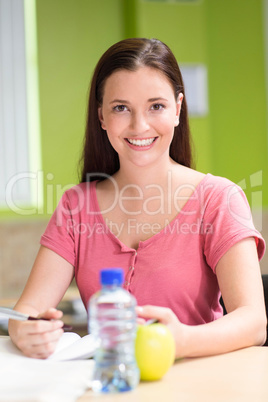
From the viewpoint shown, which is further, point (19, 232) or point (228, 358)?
point (19, 232)

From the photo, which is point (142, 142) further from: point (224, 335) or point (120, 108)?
point (224, 335)

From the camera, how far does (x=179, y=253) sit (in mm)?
1646

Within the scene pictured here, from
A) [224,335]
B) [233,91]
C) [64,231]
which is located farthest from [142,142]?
[233,91]

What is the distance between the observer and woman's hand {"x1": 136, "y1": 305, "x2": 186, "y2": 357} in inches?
43.3

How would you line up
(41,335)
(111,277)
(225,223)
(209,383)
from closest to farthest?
(111,277)
(209,383)
(41,335)
(225,223)

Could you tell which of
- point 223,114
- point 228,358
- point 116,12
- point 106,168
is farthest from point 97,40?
point 228,358

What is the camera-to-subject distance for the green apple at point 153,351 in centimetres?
106

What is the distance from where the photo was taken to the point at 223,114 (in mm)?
4758

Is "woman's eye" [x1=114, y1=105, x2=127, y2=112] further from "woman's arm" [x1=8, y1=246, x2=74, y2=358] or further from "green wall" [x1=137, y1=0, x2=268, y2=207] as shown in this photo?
"green wall" [x1=137, y1=0, x2=268, y2=207]

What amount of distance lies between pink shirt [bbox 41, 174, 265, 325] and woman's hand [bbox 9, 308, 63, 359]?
1.29 feet

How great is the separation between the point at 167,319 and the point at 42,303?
0.55 m

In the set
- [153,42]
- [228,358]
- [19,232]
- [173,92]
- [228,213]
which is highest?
[153,42]

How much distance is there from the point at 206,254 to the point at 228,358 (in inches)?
16.2

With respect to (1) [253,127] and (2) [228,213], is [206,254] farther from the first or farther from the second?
(1) [253,127]
